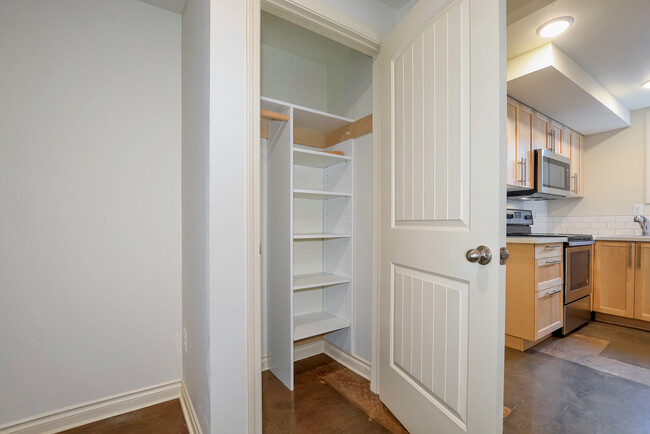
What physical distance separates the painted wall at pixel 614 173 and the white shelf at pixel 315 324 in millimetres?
3423

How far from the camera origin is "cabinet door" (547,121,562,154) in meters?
3.06

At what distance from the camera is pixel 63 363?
1473mm

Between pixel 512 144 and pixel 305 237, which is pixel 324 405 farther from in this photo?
pixel 512 144

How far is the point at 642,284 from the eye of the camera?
9.18ft

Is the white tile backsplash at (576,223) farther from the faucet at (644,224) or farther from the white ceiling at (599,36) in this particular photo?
the white ceiling at (599,36)

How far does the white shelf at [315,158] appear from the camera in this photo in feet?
6.27

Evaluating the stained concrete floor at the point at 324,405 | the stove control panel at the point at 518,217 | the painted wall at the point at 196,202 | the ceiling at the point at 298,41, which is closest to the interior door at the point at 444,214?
the stained concrete floor at the point at 324,405

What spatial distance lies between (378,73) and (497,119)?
884mm

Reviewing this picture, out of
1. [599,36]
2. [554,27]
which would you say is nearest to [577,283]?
[599,36]

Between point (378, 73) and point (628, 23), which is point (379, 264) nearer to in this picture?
point (378, 73)

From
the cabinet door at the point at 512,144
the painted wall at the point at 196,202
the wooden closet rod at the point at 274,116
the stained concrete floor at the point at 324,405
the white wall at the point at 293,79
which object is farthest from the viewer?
the cabinet door at the point at 512,144

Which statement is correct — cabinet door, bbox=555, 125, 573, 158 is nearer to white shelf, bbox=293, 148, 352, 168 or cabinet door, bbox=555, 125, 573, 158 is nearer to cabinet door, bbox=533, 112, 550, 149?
cabinet door, bbox=533, 112, 550, 149

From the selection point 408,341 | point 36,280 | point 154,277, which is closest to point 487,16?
point 408,341

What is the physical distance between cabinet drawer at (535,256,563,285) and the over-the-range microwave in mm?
724
